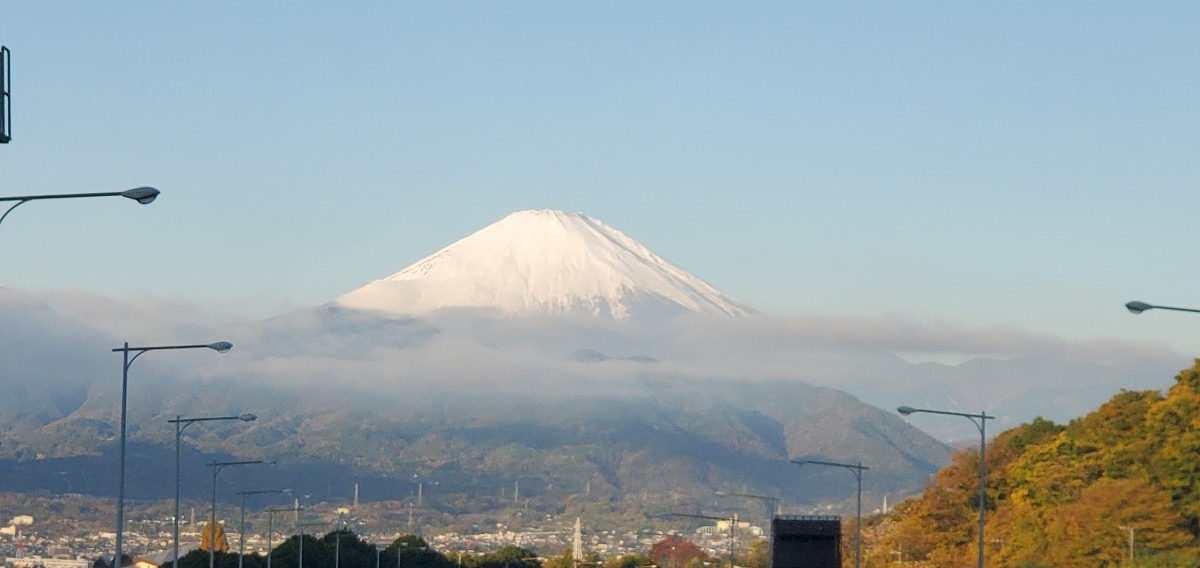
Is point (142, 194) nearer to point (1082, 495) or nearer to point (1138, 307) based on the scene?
point (1138, 307)

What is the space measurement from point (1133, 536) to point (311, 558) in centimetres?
7373

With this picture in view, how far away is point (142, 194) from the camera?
48938mm

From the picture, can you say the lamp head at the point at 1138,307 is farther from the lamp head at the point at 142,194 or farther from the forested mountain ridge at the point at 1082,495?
the forested mountain ridge at the point at 1082,495

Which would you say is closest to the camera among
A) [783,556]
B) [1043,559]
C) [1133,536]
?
[783,556]

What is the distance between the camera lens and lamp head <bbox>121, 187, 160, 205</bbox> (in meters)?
48.8

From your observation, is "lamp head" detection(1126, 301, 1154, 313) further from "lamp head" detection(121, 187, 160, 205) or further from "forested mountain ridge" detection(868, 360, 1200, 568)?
"forested mountain ridge" detection(868, 360, 1200, 568)

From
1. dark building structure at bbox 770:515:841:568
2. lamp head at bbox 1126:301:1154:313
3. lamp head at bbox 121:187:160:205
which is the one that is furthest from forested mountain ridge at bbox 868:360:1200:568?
lamp head at bbox 121:187:160:205

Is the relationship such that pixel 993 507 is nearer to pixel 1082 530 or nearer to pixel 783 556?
pixel 1082 530

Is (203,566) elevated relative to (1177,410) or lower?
lower

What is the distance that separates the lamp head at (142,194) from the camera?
4881 centimetres

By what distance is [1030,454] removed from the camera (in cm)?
16550

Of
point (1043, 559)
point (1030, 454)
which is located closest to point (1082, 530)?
point (1043, 559)

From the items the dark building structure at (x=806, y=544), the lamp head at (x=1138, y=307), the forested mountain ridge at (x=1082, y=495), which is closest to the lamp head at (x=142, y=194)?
the lamp head at (x=1138, y=307)

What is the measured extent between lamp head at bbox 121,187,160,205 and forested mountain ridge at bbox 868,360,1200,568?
81040 millimetres
